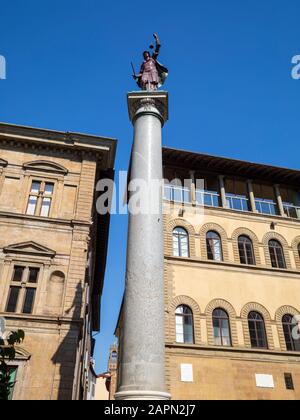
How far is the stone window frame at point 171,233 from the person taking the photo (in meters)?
20.1

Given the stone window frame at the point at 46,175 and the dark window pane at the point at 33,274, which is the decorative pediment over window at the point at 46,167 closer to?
the stone window frame at the point at 46,175

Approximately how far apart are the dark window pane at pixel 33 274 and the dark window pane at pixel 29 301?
1.35ft

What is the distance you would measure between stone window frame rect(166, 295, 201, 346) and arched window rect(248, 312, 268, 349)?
288 cm

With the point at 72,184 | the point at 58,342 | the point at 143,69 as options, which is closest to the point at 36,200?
the point at 72,184

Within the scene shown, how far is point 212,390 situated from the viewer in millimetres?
16812

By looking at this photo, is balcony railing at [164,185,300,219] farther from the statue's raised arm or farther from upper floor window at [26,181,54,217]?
the statue's raised arm

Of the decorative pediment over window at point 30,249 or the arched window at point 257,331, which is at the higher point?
the decorative pediment over window at point 30,249

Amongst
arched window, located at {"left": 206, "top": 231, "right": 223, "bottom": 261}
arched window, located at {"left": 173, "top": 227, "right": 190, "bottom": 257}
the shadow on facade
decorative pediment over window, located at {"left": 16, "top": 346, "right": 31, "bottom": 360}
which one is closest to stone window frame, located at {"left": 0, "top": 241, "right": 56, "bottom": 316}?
the shadow on facade

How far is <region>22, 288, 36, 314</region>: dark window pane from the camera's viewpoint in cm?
1500

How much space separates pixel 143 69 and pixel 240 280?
12848 mm

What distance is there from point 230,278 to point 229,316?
2090mm

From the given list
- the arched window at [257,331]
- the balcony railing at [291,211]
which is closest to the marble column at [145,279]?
the arched window at [257,331]

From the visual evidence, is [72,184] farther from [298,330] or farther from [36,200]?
[298,330]
